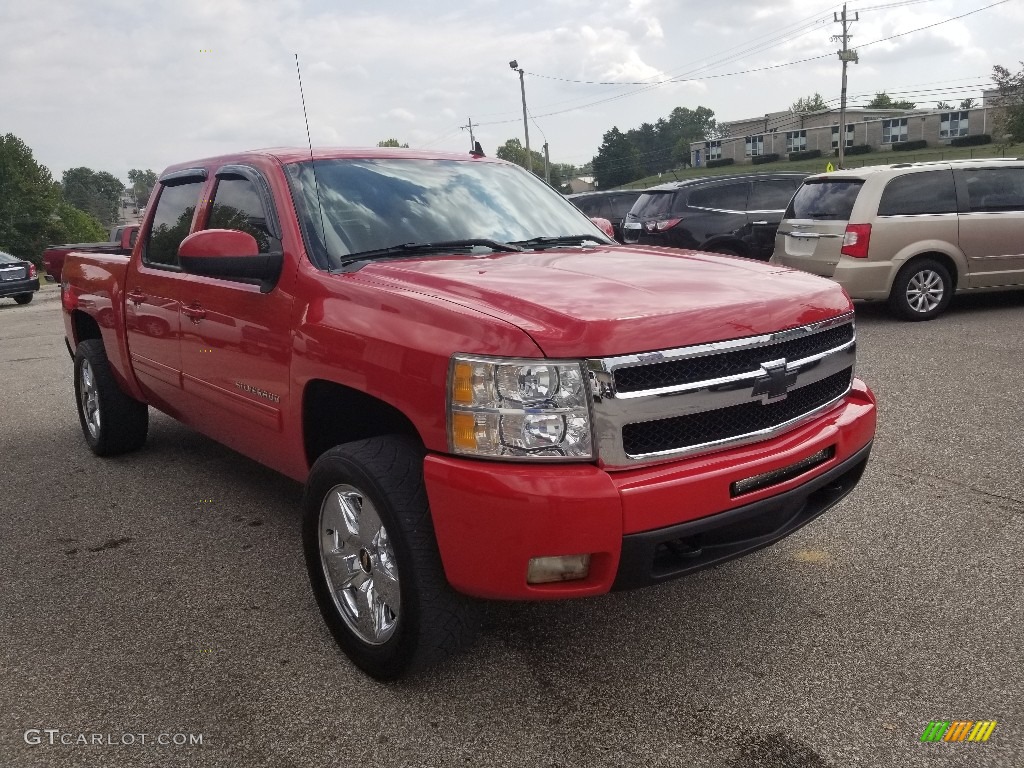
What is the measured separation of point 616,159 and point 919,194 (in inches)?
3943

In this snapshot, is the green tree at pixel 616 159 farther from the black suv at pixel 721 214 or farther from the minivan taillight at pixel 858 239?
the minivan taillight at pixel 858 239

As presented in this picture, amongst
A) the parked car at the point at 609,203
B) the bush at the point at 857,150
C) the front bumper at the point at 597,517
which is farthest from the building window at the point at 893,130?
the front bumper at the point at 597,517

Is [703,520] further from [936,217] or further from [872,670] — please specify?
[936,217]

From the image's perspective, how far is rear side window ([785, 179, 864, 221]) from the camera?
954cm

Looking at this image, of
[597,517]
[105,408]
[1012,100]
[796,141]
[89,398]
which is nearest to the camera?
[597,517]

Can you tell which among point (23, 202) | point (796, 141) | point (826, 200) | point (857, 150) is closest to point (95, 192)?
point (23, 202)

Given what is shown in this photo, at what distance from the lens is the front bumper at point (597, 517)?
7.93 feet

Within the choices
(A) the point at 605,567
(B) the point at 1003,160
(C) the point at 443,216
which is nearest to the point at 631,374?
(A) the point at 605,567

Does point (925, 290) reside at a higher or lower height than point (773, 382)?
lower

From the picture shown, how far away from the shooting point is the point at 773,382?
9.08 feet

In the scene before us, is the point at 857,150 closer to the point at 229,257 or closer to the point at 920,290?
the point at 920,290

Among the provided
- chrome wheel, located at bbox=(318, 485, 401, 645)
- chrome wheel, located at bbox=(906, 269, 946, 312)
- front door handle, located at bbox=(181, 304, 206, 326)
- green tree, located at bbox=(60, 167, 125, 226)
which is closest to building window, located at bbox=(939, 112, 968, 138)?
chrome wheel, located at bbox=(906, 269, 946, 312)

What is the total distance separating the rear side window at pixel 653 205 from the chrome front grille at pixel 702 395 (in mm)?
10411

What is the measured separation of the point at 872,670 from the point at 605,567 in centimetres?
104
